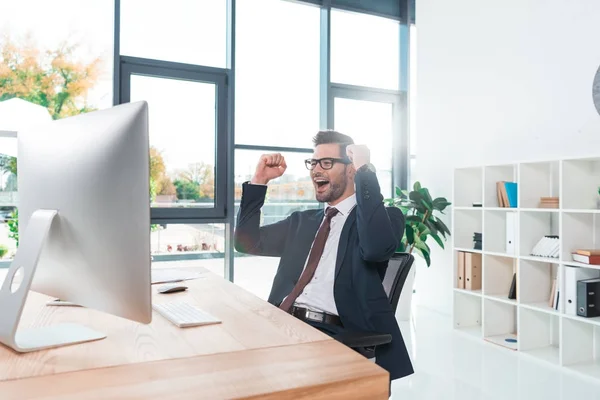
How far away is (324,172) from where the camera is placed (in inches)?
80.2

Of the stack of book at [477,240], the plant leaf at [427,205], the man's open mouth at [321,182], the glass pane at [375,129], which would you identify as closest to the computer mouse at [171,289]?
the man's open mouth at [321,182]

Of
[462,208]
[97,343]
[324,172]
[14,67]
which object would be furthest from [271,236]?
[14,67]

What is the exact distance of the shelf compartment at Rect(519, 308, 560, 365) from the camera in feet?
11.6

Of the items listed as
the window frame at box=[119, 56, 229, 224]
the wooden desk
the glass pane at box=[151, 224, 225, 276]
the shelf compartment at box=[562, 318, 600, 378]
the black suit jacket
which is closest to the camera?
the wooden desk

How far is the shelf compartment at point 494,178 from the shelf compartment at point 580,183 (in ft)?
2.10

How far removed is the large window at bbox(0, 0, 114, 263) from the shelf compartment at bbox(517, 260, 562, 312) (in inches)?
142

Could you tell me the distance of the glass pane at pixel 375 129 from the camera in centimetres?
537

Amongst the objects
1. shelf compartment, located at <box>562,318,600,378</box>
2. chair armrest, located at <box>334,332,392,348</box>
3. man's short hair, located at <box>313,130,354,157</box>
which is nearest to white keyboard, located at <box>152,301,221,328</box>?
chair armrest, located at <box>334,332,392,348</box>

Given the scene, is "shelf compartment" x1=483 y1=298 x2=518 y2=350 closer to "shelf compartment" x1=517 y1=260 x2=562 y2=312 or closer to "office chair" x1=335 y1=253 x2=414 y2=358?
"shelf compartment" x1=517 y1=260 x2=562 y2=312

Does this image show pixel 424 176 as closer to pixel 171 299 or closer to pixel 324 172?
pixel 324 172

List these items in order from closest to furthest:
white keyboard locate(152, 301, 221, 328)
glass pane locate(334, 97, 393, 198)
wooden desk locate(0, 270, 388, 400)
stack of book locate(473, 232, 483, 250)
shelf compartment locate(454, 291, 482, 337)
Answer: wooden desk locate(0, 270, 388, 400) → white keyboard locate(152, 301, 221, 328) → stack of book locate(473, 232, 483, 250) → shelf compartment locate(454, 291, 482, 337) → glass pane locate(334, 97, 393, 198)

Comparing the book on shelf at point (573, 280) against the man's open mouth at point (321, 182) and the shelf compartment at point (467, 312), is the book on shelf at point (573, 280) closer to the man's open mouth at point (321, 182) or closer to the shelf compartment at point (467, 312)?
the shelf compartment at point (467, 312)

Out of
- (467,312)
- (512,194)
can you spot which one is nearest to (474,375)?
(467,312)

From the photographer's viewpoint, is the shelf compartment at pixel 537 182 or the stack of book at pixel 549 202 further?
the shelf compartment at pixel 537 182
